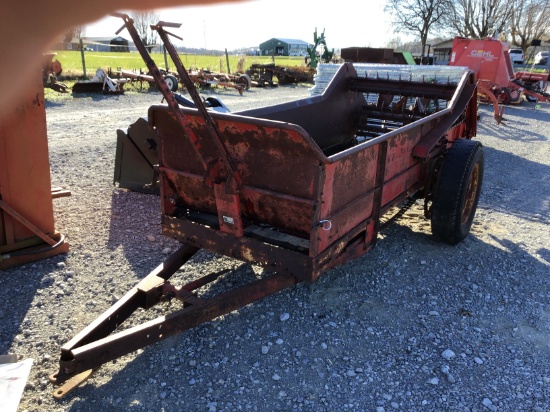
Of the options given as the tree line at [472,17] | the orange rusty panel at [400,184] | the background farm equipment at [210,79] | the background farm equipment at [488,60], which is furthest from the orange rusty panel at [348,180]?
the tree line at [472,17]

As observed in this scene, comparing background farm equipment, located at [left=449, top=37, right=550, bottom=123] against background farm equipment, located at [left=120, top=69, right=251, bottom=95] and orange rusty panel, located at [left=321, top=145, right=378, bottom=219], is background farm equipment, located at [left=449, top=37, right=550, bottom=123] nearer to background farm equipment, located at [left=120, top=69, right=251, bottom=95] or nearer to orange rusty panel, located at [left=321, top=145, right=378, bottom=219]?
background farm equipment, located at [left=120, top=69, right=251, bottom=95]

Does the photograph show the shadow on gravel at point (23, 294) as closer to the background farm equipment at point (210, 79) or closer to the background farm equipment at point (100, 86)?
the background farm equipment at point (100, 86)

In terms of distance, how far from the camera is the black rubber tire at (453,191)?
14.2 ft

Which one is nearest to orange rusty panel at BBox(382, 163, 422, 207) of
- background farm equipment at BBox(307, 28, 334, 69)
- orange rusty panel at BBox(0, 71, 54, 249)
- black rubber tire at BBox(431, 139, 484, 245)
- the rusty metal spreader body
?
the rusty metal spreader body

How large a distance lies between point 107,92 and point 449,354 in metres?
14.4

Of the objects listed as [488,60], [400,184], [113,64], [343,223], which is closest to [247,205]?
[343,223]

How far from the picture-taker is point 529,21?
140 feet

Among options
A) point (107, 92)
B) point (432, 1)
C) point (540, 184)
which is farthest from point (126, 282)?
point (432, 1)

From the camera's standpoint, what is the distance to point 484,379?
2.89 meters

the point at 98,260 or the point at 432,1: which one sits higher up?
the point at 432,1

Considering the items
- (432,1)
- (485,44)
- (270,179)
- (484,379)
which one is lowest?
(484,379)

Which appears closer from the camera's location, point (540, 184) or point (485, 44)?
point (540, 184)

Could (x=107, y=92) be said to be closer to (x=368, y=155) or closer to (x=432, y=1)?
(x=368, y=155)

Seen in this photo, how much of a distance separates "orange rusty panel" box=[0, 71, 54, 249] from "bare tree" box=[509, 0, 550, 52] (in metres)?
44.3
